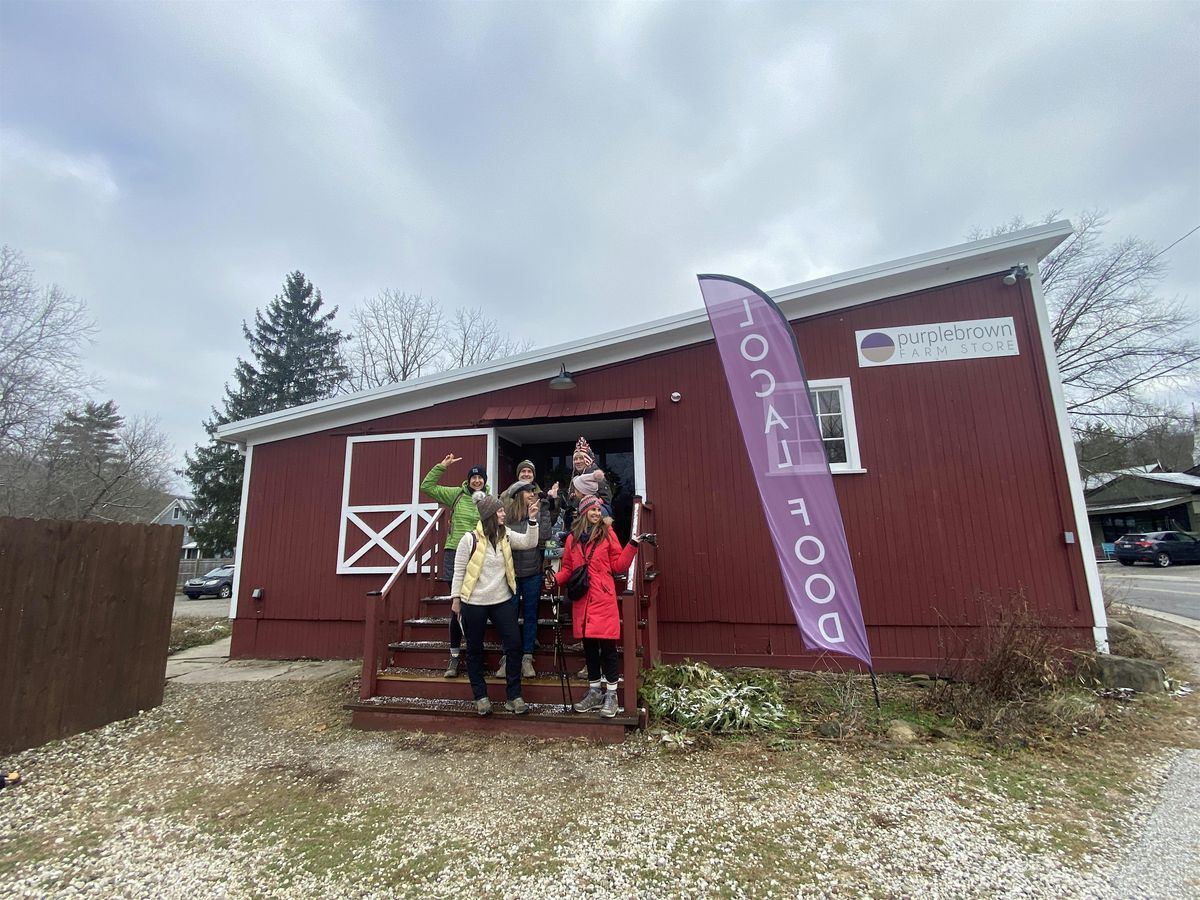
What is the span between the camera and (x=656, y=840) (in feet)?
8.94

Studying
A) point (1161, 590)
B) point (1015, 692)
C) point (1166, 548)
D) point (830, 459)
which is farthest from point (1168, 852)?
point (1166, 548)

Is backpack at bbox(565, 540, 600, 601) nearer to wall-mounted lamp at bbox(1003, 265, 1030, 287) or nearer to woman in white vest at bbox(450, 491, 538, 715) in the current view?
woman in white vest at bbox(450, 491, 538, 715)

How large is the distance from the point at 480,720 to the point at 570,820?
1.40 metres

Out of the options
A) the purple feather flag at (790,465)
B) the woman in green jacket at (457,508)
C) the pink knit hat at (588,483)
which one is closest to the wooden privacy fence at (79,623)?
the woman in green jacket at (457,508)

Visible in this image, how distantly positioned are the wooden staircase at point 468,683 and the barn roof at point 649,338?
85.4 inches

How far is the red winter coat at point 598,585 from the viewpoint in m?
3.89

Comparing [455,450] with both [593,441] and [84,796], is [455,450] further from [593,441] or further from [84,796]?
[84,796]

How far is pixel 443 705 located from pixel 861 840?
298 centimetres

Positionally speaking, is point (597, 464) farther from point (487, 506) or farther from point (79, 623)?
point (79, 623)

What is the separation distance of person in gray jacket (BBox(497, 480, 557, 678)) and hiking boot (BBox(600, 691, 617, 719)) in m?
0.75

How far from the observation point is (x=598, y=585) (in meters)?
3.96

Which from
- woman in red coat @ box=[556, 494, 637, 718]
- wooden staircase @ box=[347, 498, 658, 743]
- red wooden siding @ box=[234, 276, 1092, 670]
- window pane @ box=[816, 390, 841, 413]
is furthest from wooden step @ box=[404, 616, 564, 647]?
window pane @ box=[816, 390, 841, 413]

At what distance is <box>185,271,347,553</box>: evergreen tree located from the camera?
23.3 m

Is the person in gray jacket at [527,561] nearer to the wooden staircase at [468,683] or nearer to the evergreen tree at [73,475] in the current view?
the wooden staircase at [468,683]
